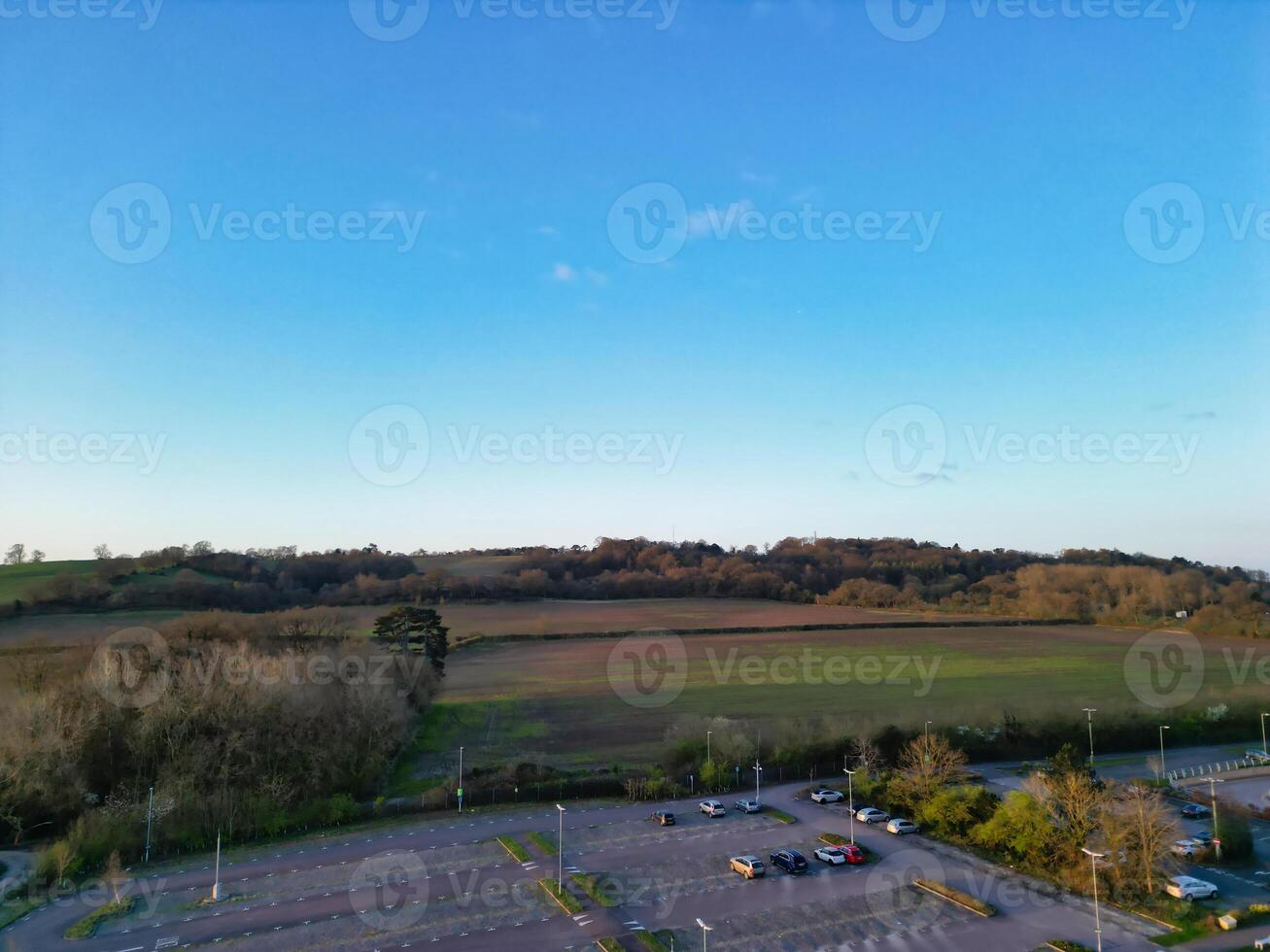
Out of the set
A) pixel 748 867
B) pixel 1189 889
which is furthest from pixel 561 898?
pixel 1189 889

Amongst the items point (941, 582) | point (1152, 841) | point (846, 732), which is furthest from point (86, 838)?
point (941, 582)

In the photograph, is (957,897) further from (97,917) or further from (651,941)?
(97,917)

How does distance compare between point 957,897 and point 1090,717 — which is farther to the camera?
point 1090,717

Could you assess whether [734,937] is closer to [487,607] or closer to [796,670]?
[796,670]

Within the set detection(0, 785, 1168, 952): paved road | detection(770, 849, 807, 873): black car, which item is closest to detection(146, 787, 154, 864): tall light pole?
detection(0, 785, 1168, 952): paved road

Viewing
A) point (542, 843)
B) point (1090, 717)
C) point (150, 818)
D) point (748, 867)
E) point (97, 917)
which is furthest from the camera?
point (1090, 717)

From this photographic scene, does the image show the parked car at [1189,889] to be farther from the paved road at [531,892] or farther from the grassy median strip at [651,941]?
the grassy median strip at [651,941]
